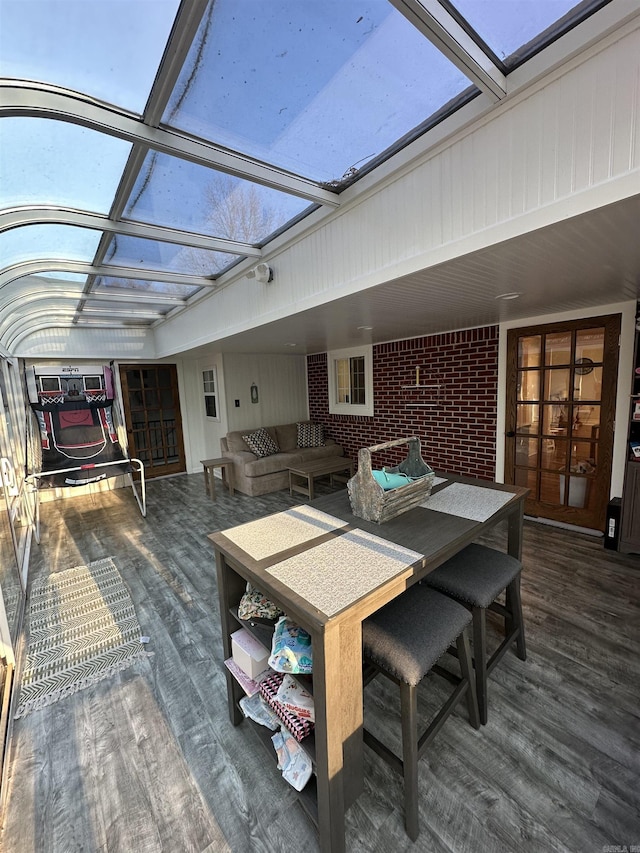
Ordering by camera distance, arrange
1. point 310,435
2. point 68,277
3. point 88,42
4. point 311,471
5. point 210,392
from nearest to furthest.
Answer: point 88,42, point 68,277, point 311,471, point 310,435, point 210,392

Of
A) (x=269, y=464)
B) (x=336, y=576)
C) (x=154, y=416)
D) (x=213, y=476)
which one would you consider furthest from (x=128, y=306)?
(x=336, y=576)

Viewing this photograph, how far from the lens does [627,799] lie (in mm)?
1290

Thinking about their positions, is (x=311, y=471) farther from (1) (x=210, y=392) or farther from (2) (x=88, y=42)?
(2) (x=88, y=42)

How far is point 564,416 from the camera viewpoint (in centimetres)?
355

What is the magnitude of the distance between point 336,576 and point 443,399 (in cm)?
370

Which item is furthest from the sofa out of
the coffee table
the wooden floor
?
the wooden floor

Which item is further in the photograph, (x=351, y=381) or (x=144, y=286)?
(x=351, y=381)

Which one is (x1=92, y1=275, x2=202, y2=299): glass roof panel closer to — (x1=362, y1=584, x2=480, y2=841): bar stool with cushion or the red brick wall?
the red brick wall

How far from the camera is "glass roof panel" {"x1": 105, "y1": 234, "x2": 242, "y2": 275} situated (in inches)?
100

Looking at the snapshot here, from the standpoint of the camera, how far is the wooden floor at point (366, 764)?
122cm

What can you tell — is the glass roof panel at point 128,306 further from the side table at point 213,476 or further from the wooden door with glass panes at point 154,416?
the side table at point 213,476

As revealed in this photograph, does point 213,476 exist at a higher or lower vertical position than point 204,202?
lower

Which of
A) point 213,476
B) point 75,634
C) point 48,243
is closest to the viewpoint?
point 75,634

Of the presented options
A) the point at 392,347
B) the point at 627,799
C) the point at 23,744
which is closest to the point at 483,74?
the point at 627,799
